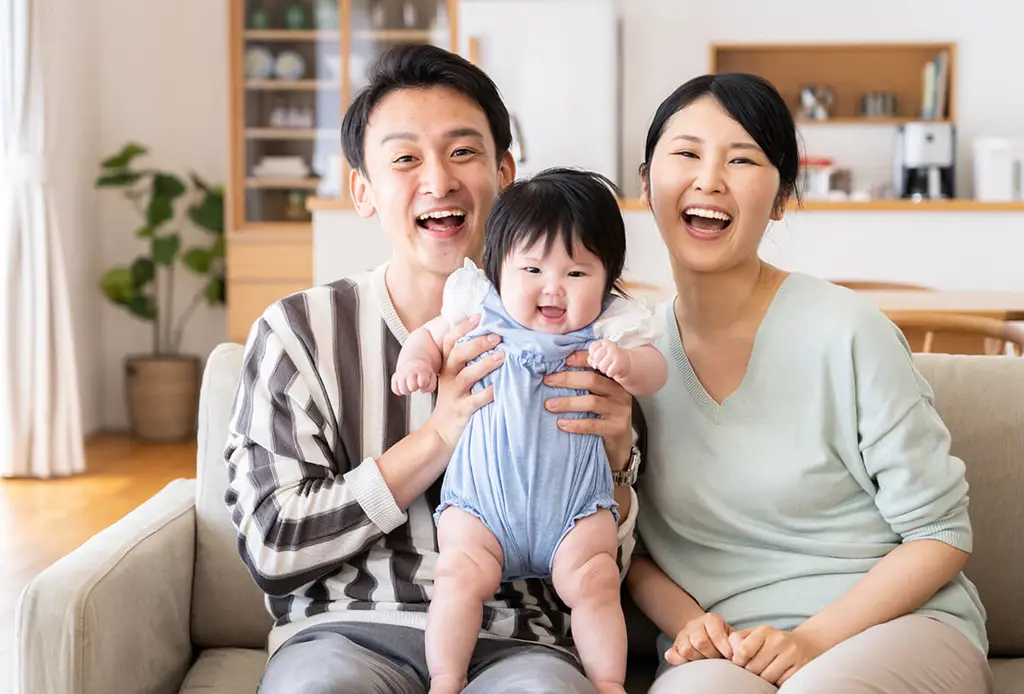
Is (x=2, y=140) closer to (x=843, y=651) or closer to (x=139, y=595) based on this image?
(x=139, y=595)

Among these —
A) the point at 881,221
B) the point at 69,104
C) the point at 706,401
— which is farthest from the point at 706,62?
the point at 706,401

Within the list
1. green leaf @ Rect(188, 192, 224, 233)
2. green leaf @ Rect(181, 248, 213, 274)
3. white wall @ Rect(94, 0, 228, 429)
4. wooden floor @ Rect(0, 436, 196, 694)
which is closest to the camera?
wooden floor @ Rect(0, 436, 196, 694)

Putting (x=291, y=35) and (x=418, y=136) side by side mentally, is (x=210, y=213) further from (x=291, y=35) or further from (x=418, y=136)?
(x=418, y=136)

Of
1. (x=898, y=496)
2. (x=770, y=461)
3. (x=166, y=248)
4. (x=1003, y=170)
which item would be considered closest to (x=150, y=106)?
(x=166, y=248)

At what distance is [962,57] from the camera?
665cm

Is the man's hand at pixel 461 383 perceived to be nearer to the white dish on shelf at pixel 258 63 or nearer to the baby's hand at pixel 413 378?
the baby's hand at pixel 413 378

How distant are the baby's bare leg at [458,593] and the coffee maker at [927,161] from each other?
540cm

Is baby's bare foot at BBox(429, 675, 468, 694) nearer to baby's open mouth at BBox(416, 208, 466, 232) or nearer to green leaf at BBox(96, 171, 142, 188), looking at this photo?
baby's open mouth at BBox(416, 208, 466, 232)

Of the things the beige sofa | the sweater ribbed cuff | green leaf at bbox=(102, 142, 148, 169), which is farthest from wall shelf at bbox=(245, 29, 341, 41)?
the sweater ribbed cuff

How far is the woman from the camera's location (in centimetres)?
146

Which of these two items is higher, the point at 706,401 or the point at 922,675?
the point at 706,401

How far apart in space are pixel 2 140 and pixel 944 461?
194 inches

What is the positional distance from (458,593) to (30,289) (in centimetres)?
445

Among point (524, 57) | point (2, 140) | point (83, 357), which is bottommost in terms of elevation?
point (83, 357)
